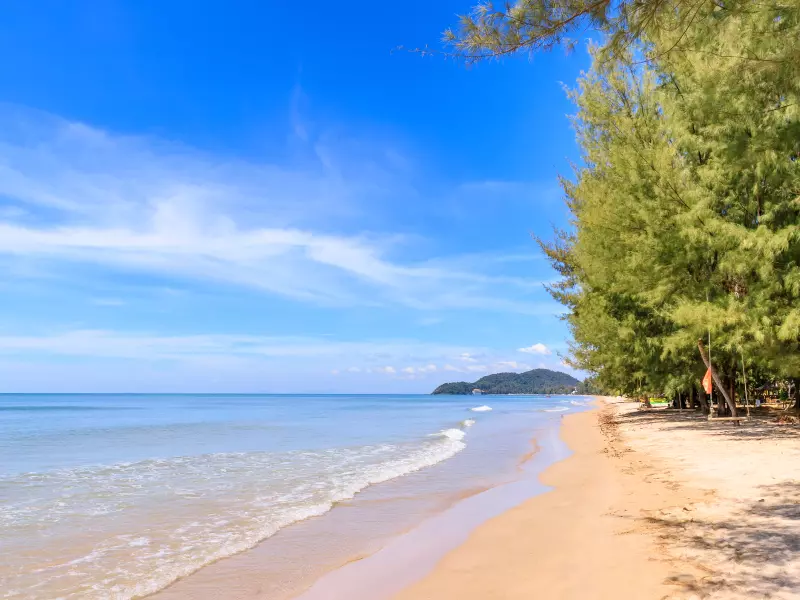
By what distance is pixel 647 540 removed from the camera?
671 cm

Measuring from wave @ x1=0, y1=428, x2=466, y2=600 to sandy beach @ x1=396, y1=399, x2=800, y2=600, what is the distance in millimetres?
3497

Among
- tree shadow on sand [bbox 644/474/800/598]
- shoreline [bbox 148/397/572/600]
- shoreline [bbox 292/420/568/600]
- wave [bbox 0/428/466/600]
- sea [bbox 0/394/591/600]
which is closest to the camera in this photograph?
tree shadow on sand [bbox 644/474/800/598]

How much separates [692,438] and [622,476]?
7687 millimetres

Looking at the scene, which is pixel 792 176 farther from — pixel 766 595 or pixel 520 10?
pixel 766 595

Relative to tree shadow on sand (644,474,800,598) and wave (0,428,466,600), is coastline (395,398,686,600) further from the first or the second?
wave (0,428,466,600)

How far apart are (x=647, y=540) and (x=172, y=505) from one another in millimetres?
8847

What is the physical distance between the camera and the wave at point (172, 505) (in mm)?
7141

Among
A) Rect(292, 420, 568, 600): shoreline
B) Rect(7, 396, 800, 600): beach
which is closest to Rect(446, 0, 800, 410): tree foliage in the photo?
Rect(7, 396, 800, 600): beach

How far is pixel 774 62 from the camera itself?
7316mm

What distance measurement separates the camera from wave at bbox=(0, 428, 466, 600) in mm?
7141

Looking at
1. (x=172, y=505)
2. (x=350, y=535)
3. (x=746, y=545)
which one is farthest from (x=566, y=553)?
(x=172, y=505)

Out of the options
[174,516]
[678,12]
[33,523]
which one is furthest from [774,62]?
[33,523]

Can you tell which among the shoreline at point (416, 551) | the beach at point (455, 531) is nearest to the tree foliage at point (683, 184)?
the beach at point (455, 531)

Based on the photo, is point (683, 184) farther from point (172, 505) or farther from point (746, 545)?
point (172, 505)
